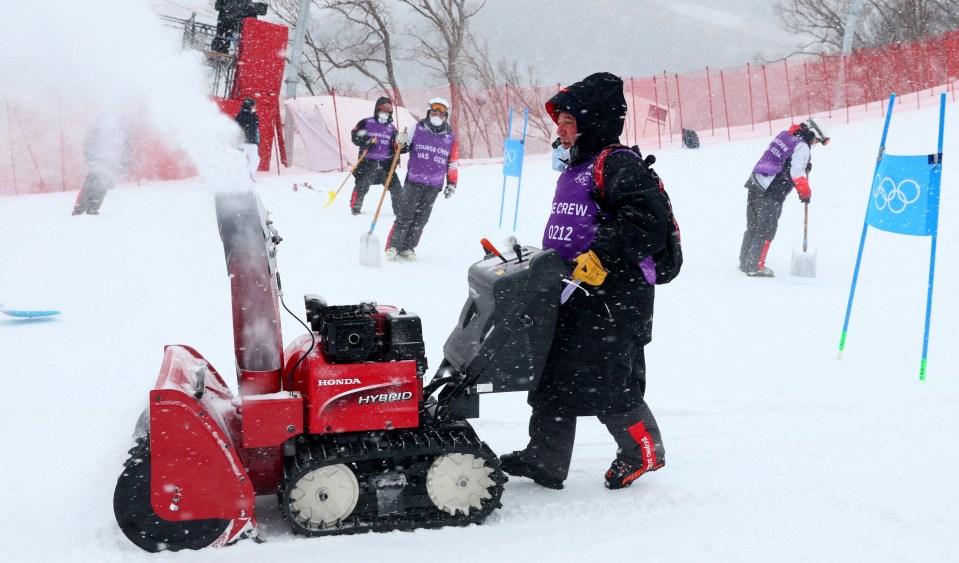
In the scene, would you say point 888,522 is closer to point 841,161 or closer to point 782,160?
point 782,160

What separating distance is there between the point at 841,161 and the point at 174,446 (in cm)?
1726

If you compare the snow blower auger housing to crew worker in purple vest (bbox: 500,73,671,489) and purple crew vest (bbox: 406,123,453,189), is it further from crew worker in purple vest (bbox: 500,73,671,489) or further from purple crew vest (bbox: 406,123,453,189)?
purple crew vest (bbox: 406,123,453,189)

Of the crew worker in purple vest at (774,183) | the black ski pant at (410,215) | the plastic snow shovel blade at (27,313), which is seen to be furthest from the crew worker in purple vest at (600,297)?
the crew worker in purple vest at (774,183)

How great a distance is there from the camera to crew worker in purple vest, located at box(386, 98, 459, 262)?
11.0 metres

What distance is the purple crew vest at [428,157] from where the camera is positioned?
11102mm

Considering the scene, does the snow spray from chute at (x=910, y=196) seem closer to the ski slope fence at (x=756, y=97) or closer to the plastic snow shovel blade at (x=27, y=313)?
the plastic snow shovel blade at (x=27, y=313)

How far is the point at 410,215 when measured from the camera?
36.1 feet

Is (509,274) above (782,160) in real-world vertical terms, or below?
below

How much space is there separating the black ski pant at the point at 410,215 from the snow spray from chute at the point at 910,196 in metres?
5.69

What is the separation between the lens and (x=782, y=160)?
10.6 meters

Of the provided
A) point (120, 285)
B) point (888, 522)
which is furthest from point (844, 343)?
point (120, 285)

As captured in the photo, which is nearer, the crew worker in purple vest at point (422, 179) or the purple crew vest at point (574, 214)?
the purple crew vest at point (574, 214)

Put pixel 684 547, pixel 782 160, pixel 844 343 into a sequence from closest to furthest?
pixel 684 547 → pixel 844 343 → pixel 782 160

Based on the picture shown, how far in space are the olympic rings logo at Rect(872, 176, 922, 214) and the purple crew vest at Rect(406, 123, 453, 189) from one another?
5755 millimetres
